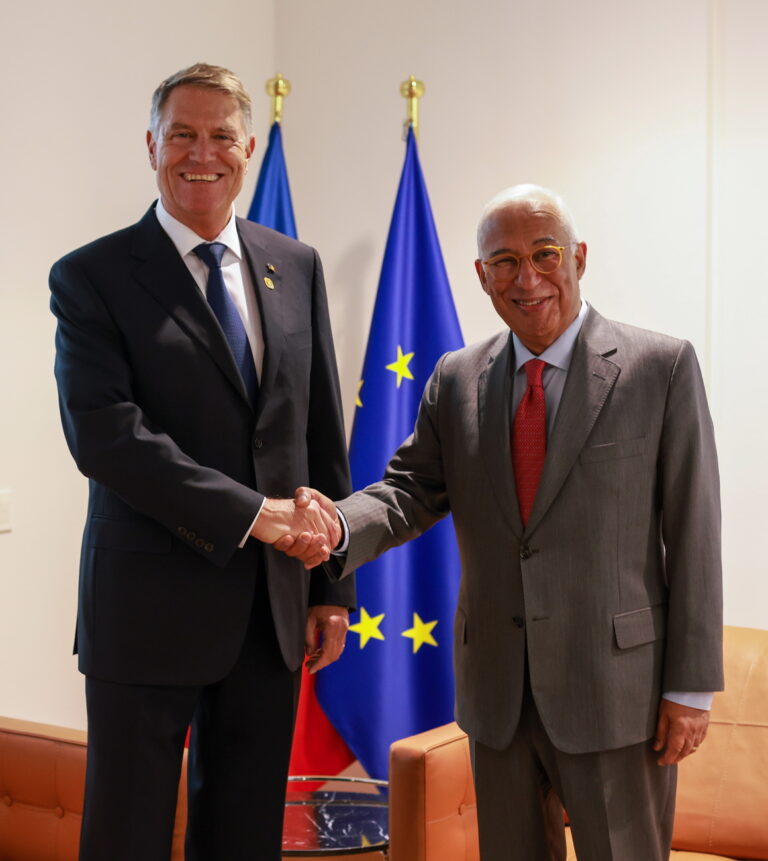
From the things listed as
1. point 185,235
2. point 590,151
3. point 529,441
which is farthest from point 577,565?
point 590,151

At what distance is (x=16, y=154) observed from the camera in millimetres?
3109

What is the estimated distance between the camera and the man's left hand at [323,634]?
213 cm

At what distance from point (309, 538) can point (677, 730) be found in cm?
74

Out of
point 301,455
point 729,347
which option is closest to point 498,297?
point 301,455

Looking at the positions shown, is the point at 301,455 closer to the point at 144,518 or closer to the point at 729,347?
the point at 144,518

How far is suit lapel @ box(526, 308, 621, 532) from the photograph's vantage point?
6.27 ft

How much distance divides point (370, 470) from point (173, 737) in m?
1.83

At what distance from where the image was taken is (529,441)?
1983mm

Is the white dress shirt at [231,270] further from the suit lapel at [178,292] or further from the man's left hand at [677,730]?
the man's left hand at [677,730]

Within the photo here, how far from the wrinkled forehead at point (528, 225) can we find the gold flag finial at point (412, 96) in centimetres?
181

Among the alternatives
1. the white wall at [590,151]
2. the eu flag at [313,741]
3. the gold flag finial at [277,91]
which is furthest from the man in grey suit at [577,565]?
the gold flag finial at [277,91]

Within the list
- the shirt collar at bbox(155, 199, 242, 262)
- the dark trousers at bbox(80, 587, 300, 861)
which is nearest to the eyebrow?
the shirt collar at bbox(155, 199, 242, 262)

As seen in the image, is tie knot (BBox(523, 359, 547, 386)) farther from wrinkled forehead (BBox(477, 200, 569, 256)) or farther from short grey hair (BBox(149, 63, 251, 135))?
short grey hair (BBox(149, 63, 251, 135))

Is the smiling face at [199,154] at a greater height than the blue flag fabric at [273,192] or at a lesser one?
lesser
